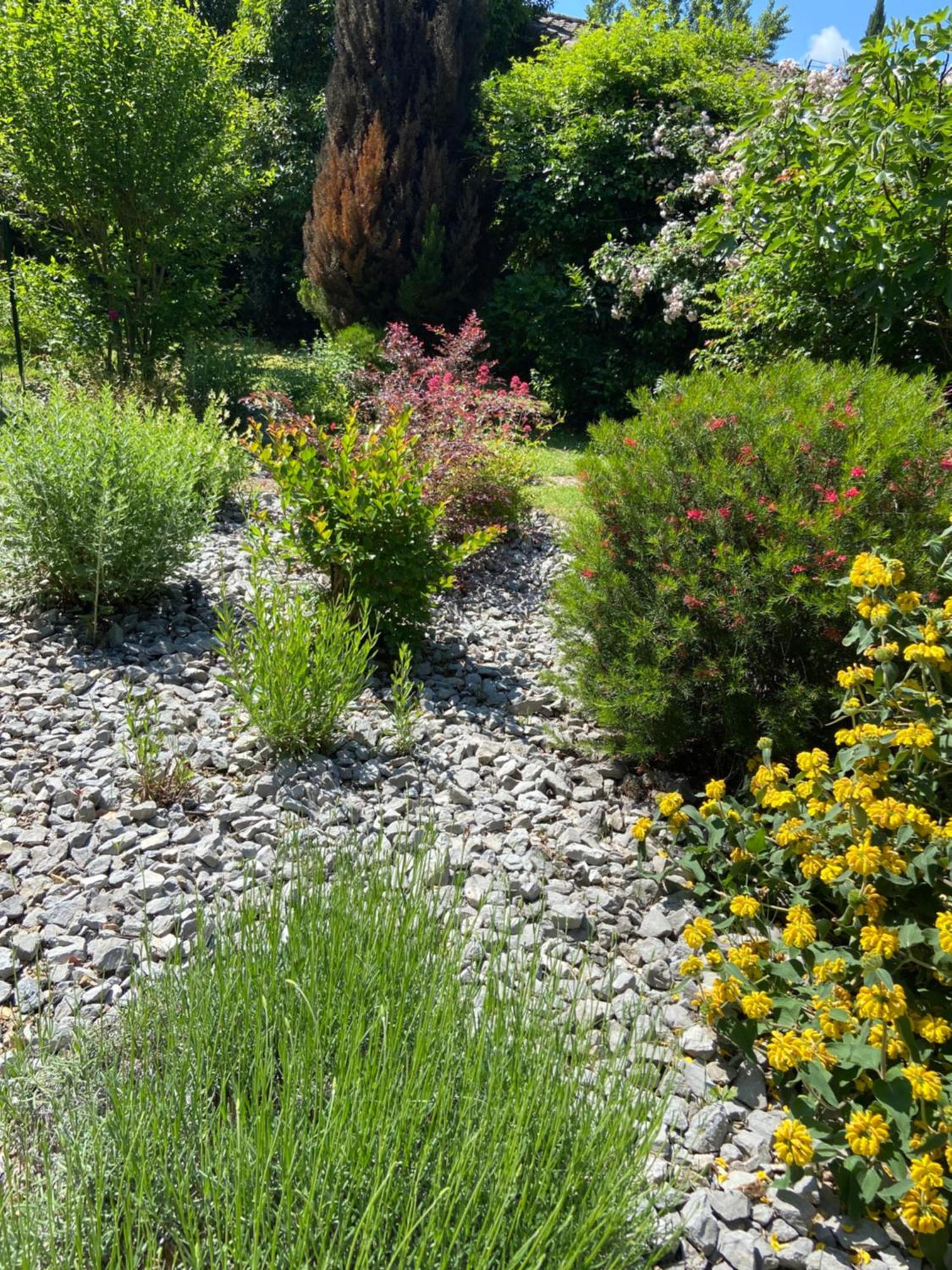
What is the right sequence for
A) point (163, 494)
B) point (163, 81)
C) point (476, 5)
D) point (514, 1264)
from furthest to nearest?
point (476, 5) < point (163, 81) < point (163, 494) < point (514, 1264)

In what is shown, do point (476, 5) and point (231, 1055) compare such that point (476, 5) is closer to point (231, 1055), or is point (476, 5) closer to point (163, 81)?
point (163, 81)

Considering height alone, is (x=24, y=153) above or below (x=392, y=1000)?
above

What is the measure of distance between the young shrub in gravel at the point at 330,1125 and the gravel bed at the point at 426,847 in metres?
0.12

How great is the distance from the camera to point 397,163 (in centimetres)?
1048

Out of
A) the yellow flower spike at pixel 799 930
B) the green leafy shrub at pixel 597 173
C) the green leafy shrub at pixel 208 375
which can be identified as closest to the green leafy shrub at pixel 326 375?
the green leafy shrub at pixel 208 375

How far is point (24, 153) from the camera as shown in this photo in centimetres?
725

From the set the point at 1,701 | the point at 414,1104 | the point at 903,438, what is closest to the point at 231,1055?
the point at 414,1104

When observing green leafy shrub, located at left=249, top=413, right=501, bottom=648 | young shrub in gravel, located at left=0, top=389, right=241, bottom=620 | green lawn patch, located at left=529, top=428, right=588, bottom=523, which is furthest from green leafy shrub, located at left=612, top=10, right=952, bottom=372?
young shrub in gravel, located at left=0, top=389, right=241, bottom=620

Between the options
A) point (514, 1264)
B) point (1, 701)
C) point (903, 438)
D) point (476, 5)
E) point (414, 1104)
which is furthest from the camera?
A: point (476, 5)

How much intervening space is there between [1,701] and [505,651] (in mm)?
2059

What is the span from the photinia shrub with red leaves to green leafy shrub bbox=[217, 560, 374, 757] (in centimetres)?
112

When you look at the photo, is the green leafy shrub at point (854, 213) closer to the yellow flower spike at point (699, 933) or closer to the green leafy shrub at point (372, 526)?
the green leafy shrub at point (372, 526)

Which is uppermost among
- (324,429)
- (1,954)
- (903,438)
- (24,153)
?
(24,153)

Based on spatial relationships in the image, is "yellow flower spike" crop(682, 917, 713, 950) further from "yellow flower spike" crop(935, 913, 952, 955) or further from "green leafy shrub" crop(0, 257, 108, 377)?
"green leafy shrub" crop(0, 257, 108, 377)
